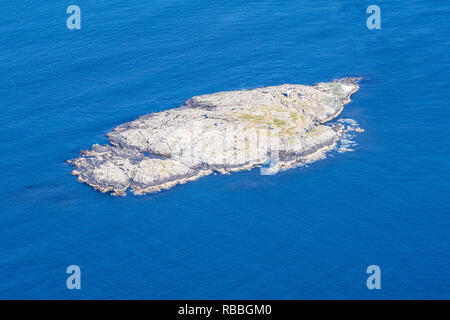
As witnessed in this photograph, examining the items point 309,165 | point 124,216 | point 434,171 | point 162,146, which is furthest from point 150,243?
point 434,171

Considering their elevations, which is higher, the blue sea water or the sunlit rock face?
the sunlit rock face

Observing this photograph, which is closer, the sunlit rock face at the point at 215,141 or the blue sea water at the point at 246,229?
the blue sea water at the point at 246,229

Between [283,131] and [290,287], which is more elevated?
[283,131]

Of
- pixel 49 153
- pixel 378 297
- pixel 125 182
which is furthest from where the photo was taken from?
pixel 49 153

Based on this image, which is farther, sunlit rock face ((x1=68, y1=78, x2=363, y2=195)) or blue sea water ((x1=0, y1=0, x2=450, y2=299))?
sunlit rock face ((x1=68, y1=78, x2=363, y2=195))

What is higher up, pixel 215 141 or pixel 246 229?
pixel 215 141

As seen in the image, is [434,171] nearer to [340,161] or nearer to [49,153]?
[340,161]

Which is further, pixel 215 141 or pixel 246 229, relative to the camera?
pixel 215 141

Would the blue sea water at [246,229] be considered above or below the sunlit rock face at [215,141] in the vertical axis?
below
